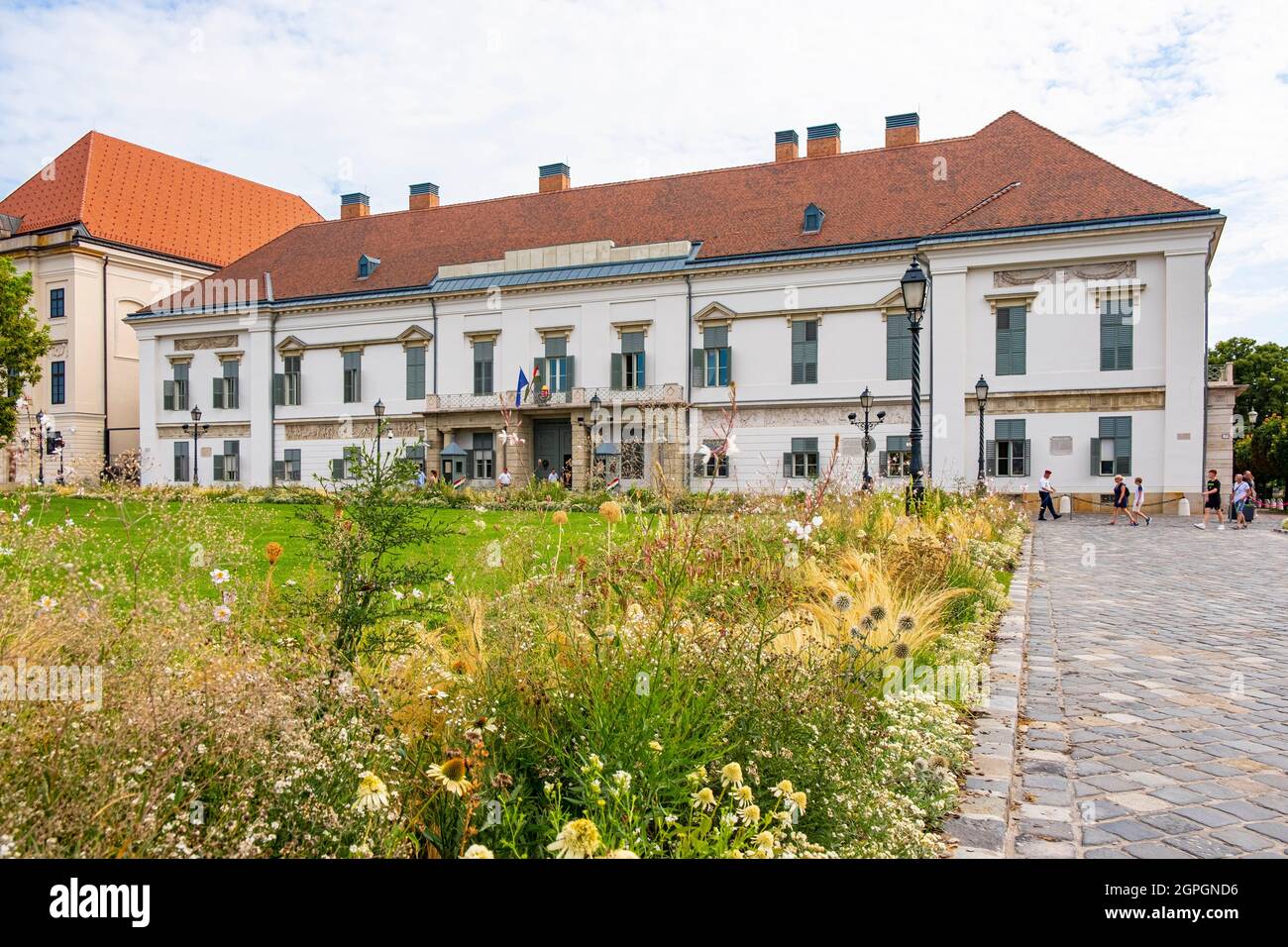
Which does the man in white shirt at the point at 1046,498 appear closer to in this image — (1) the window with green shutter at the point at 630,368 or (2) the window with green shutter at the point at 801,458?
(2) the window with green shutter at the point at 801,458

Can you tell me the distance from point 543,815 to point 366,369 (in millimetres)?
42216

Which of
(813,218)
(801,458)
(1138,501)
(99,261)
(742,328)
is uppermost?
(99,261)

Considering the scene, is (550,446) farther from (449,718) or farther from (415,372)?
(449,718)

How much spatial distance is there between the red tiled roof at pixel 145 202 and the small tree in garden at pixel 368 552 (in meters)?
49.8

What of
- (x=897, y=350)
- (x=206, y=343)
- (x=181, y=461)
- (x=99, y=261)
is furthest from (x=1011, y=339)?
(x=99, y=261)

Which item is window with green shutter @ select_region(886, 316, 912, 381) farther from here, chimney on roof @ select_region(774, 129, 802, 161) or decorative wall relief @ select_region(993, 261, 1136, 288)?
chimney on roof @ select_region(774, 129, 802, 161)

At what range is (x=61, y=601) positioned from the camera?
4750 millimetres

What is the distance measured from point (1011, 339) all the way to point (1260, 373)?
4080 cm

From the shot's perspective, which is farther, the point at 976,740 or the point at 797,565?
the point at 797,565

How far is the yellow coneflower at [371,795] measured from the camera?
2846mm

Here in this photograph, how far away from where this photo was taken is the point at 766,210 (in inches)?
1501
